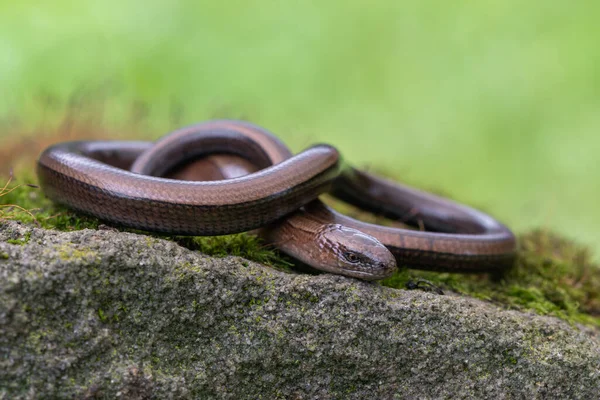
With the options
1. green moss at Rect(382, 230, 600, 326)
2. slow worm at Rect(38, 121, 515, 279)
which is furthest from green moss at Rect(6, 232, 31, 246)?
green moss at Rect(382, 230, 600, 326)

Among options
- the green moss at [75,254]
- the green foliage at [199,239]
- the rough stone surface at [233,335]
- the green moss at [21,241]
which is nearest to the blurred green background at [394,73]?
the green foliage at [199,239]

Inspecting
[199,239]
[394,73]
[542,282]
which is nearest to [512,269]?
[542,282]

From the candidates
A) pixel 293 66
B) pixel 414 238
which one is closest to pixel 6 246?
pixel 414 238

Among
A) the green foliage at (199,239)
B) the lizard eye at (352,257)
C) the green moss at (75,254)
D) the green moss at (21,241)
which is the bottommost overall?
the green foliage at (199,239)

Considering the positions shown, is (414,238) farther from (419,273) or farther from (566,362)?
(566,362)

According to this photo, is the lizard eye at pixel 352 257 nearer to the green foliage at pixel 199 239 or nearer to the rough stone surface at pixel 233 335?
the rough stone surface at pixel 233 335

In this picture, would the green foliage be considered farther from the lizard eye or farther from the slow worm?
the lizard eye

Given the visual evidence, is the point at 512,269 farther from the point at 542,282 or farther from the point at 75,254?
the point at 75,254
